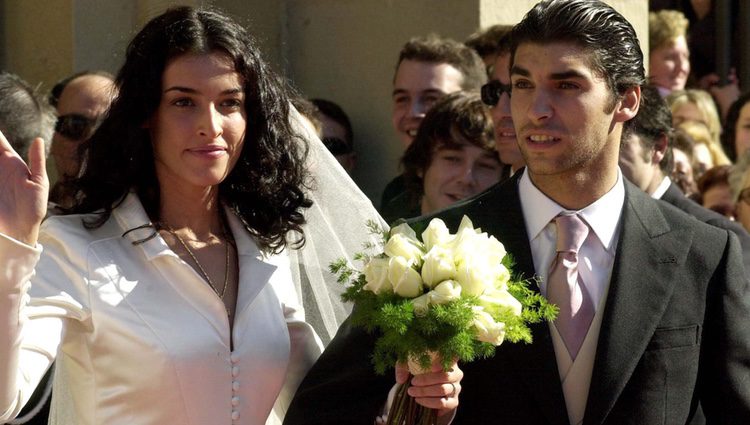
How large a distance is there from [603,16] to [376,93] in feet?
9.86

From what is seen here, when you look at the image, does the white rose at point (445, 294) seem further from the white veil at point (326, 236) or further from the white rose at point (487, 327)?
the white veil at point (326, 236)

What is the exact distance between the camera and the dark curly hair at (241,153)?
13.5ft

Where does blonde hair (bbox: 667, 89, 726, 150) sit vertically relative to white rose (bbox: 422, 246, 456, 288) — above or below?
below

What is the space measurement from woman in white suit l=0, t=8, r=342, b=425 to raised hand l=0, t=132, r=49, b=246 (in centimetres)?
37

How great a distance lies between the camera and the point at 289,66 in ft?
24.0

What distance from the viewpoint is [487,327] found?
352 cm

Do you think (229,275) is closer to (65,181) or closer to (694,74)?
(65,181)

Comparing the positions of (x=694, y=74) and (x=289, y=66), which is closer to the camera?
(x=289, y=66)

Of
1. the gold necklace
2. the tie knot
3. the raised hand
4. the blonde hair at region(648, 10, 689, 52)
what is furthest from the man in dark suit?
the blonde hair at region(648, 10, 689, 52)

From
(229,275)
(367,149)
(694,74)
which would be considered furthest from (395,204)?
(694,74)

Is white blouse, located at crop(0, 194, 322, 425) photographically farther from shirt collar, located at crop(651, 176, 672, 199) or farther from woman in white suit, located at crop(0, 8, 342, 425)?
shirt collar, located at crop(651, 176, 672, 199)

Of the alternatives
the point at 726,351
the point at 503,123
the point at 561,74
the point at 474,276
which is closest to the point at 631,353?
the point at 726,351

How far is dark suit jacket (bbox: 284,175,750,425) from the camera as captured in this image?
3787 millimetres

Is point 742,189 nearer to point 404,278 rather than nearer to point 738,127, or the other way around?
point 738,127
